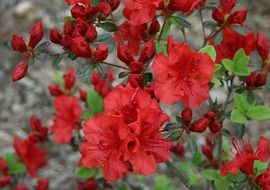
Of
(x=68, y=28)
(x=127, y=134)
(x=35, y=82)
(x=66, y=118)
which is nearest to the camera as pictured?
(x=127, y=134)

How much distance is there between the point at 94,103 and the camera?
2568 mm

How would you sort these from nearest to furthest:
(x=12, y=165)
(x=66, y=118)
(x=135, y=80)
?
(x=135, y=80) < (x=66, y=118) < (x=12, y=165)

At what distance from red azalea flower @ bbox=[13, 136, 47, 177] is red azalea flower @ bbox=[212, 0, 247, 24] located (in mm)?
1080

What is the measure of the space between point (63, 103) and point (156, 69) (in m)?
0.91

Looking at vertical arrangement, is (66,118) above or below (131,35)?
below

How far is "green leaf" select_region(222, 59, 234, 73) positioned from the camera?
2.07 meters

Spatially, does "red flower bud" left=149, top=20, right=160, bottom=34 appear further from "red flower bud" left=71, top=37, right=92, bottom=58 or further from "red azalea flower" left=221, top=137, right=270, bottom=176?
"red azalea flower" left=221, top=137, right=270, bottom=176

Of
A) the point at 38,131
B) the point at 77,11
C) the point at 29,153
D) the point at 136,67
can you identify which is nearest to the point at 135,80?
the point at 136,67

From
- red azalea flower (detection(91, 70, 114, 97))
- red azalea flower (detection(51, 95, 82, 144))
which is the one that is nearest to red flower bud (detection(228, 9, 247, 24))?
red azalea flower (detection(91, 70, 114, 97))

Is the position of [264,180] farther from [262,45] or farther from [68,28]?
[68,28]

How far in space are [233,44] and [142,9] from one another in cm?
47

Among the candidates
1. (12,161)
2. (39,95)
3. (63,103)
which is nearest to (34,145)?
(12,161)

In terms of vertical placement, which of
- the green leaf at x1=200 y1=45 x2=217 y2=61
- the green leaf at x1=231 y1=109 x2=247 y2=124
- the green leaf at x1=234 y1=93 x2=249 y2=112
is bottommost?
the green leaf at x1=231 y1=109 x2=247 y2=124

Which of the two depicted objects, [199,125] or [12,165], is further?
[12,165]
